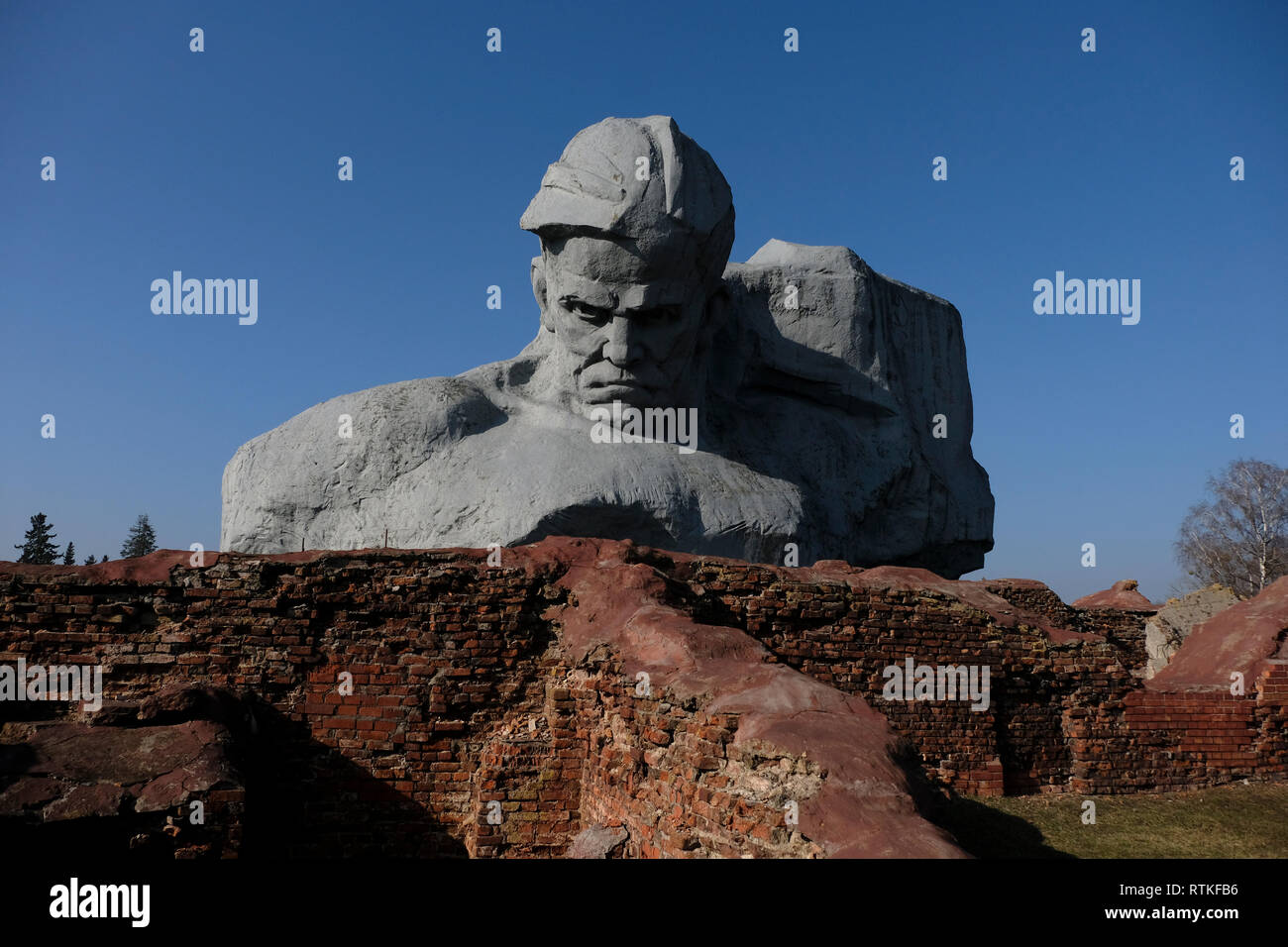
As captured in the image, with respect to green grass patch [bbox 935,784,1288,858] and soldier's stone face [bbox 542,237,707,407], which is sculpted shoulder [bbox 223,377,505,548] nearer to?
soldier's stone face [bbox 542,237,707,407]

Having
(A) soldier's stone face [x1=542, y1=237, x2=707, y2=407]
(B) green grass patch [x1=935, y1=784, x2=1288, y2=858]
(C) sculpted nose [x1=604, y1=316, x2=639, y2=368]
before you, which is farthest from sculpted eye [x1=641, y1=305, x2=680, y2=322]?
(B) green grass patch [x1=935, y1=784, x2=1288, y2=858]

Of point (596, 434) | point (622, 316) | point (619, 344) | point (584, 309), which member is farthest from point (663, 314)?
point (596, 434)

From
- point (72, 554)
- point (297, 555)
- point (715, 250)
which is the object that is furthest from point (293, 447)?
point (72, 554)

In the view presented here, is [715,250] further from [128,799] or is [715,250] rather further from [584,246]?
[128,799]

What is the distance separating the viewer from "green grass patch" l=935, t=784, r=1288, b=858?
5559 mm

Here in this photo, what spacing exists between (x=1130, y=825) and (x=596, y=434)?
17.3 ft

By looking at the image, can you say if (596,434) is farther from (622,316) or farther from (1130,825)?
(1130,825)

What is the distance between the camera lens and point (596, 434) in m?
9.30

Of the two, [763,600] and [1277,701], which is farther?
[1277,701]

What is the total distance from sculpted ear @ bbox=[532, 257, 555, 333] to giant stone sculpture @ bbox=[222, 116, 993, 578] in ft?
0.08

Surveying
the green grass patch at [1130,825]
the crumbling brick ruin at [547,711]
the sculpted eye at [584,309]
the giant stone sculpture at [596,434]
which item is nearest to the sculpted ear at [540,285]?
the giant stone sculpture at [596,434]

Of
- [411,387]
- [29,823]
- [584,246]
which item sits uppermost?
[584,246]
